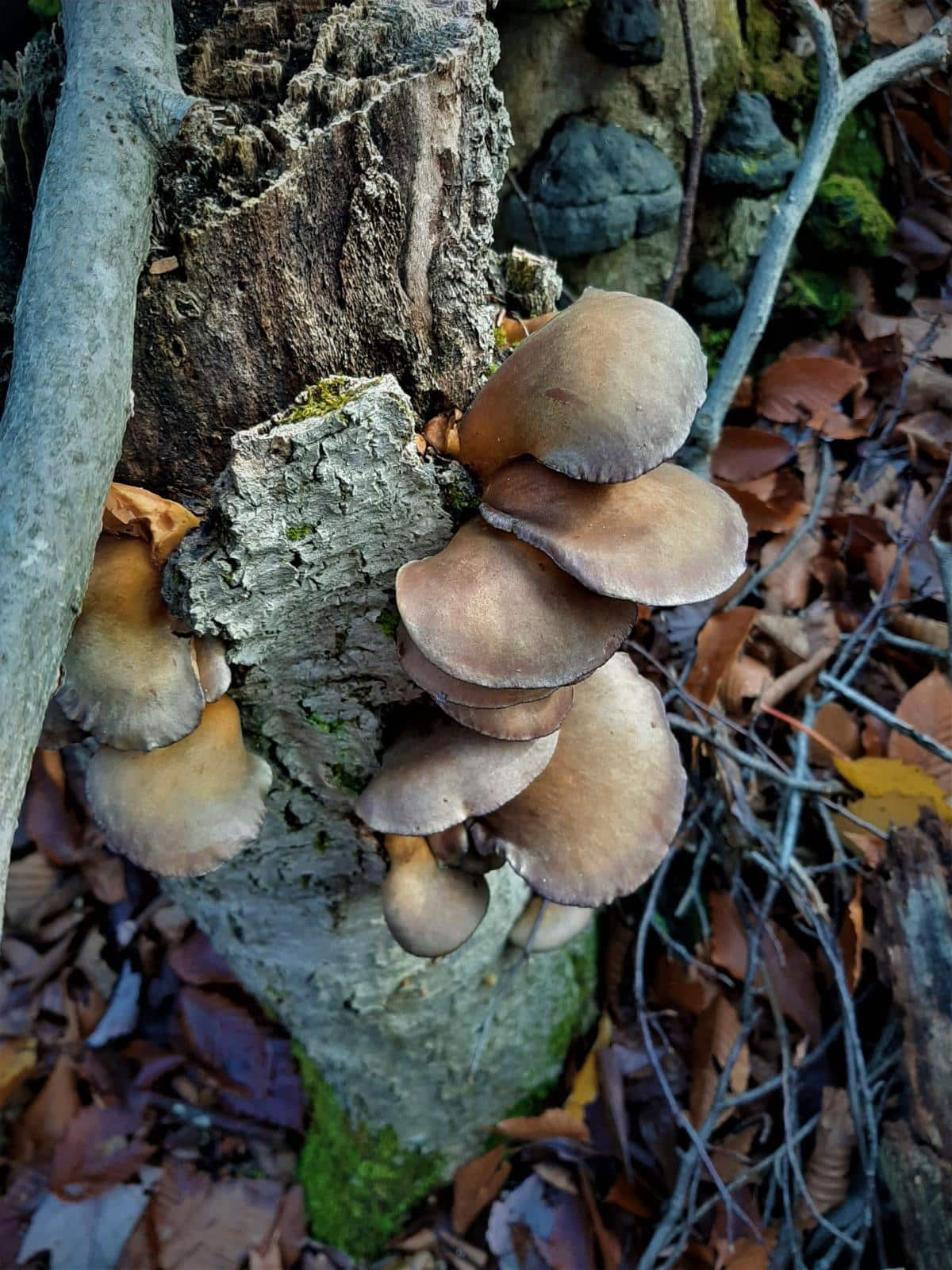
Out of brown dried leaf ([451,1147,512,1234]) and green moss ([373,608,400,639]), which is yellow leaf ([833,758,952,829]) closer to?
brown dried leaf ([451,1147,512,1234])

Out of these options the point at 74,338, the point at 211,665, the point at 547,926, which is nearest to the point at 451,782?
the point at 211,665

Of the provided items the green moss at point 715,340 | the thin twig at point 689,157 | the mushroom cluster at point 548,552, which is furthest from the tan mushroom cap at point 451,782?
the green moss at point 715,340

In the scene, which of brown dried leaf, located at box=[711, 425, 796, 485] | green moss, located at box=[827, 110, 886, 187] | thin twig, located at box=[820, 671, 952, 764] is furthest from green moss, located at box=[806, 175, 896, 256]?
thin twig, located at box=[820, 671, 952, 764]

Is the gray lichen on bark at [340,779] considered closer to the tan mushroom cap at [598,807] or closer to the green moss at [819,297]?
the tan mushroom cap at [598,807]

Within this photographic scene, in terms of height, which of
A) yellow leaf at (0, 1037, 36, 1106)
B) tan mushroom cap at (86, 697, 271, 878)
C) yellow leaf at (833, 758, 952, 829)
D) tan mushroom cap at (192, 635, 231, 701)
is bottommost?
yellow leaf at (0, 1037, 36, 1106)

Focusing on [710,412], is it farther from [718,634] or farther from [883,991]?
[883,991]

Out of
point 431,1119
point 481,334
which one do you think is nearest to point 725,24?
point 481,334

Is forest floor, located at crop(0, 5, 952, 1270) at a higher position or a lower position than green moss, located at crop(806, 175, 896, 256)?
lower

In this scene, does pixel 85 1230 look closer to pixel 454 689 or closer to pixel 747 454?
pixel 454 689
